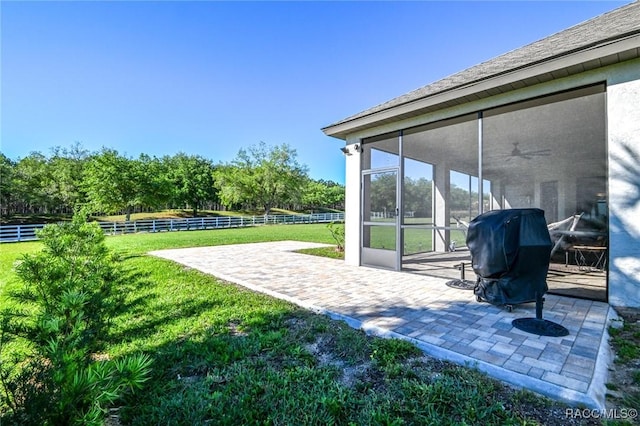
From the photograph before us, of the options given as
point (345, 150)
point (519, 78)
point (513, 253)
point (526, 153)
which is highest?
point (519, 78)

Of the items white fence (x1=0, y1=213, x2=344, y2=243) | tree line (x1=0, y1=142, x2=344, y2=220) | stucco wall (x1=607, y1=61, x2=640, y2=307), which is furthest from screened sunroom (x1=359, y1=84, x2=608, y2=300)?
tree line (x1=0, y1=142, x2=344, y2=220)

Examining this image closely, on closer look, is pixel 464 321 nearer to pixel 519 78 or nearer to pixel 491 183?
pixel 491 183

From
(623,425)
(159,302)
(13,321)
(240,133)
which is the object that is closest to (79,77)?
(159,302)

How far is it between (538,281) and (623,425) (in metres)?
1.85

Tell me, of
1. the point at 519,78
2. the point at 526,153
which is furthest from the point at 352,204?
the point at 519,78

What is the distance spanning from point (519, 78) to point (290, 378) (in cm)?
523

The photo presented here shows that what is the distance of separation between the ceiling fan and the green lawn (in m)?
4.52

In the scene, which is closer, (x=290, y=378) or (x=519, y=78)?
(x=290, y=378)

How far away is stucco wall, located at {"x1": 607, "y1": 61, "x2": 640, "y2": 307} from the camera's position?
377 centimetres

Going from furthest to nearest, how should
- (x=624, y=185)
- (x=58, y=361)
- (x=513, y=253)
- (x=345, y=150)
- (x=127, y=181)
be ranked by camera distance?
1. (x=127, y=181)
2. (x=345, y=150)
3. (x=624, y=185)
4. (x=513, y=253)
5. (x=58, y=361)

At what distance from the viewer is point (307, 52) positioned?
1051cm

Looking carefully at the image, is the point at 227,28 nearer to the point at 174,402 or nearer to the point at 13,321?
the point at 13,321

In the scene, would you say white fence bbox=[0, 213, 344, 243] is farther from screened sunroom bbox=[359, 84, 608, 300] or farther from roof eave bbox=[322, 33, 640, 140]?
roof eave bbox=[322, 33, 640, 140]

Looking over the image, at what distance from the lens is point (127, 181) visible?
90.0 ft
